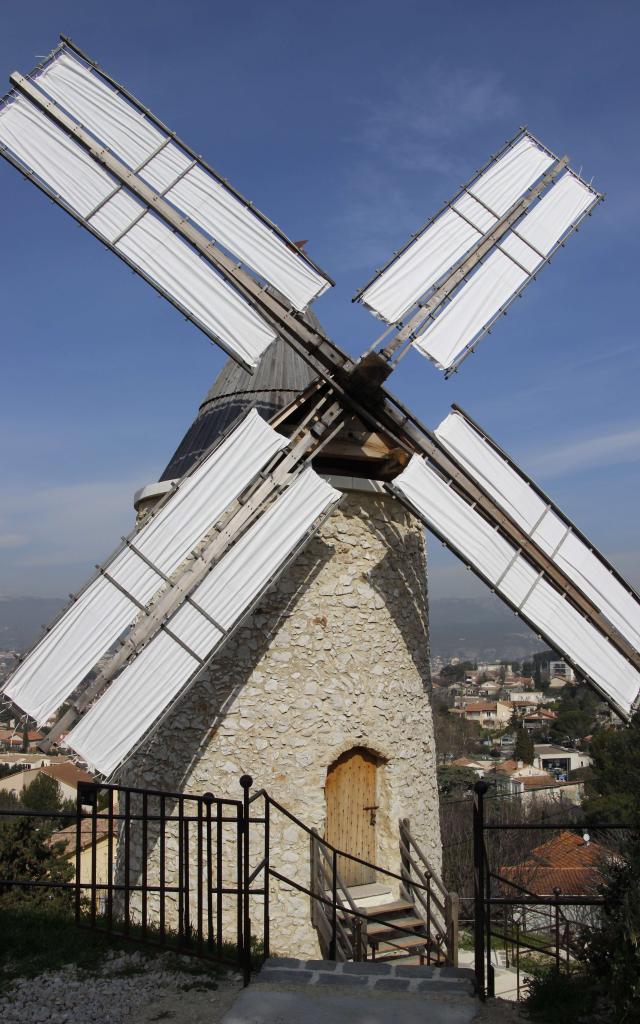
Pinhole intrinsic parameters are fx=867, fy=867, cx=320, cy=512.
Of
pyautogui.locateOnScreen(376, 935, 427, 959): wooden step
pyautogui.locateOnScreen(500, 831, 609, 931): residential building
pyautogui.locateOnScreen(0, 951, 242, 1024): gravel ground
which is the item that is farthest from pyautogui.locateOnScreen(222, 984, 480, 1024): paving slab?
pyautogui.locateOnScreen(500, 831, 609, 931): residential building

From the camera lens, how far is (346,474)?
7.29 m

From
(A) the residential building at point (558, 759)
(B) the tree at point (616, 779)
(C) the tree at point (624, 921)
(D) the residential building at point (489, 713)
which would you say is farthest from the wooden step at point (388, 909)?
(D) the residential building at point (489, 713)

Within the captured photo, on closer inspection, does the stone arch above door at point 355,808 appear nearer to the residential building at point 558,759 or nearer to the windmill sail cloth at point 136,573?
the windmill sail cloth at point 136,573

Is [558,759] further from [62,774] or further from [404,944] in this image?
[404,944]

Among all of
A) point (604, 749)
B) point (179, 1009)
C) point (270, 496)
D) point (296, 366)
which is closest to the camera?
point (179, 1009)

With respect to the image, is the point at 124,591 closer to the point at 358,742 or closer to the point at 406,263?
the point at 358,742

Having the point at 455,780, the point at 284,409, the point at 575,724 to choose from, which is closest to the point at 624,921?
the point at 284,409

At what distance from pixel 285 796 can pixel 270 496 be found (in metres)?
2.27

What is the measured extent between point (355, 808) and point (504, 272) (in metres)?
4.60

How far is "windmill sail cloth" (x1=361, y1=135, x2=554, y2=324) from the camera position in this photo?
6.91 metres

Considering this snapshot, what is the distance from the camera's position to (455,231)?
730 centimetres

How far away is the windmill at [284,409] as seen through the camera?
6.24 m

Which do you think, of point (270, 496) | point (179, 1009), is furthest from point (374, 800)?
point (179, 1009)

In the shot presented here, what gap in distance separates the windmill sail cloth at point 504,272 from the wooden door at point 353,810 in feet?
10.8
